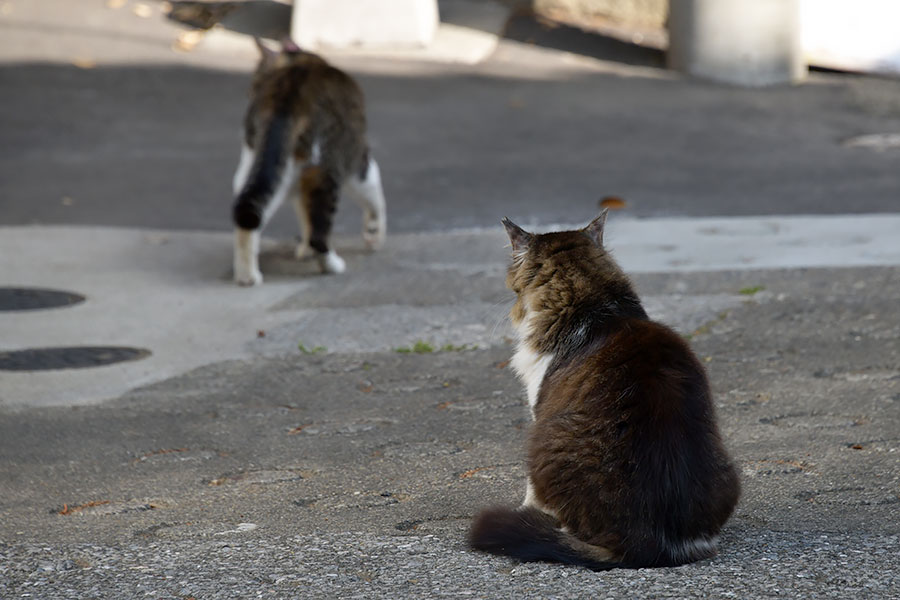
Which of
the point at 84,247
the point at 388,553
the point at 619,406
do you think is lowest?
the point at 84,247

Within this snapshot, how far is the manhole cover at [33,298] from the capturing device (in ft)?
24.2

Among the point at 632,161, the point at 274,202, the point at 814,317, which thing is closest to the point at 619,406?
the point at 814,317

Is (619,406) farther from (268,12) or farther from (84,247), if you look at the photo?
(268,12)

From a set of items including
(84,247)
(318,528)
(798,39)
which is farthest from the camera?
(798,39)

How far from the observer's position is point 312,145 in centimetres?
771

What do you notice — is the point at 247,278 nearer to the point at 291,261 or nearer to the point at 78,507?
the point at 291,261

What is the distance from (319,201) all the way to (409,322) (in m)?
1.33

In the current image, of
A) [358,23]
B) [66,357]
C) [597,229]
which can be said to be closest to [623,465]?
[597,229]

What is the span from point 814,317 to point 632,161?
4.29m

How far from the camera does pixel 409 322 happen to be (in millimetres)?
6965

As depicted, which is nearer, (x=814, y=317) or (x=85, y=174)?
(x=814, y=317)

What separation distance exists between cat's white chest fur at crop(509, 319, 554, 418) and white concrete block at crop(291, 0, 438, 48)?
1000cm

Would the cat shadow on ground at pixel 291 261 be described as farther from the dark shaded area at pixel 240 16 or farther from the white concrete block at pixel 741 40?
the white concrete block at pixel 741 40

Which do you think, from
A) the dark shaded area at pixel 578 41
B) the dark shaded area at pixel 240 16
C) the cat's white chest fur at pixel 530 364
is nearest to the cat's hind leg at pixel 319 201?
the cat's white chest fur at pixel 530 364
